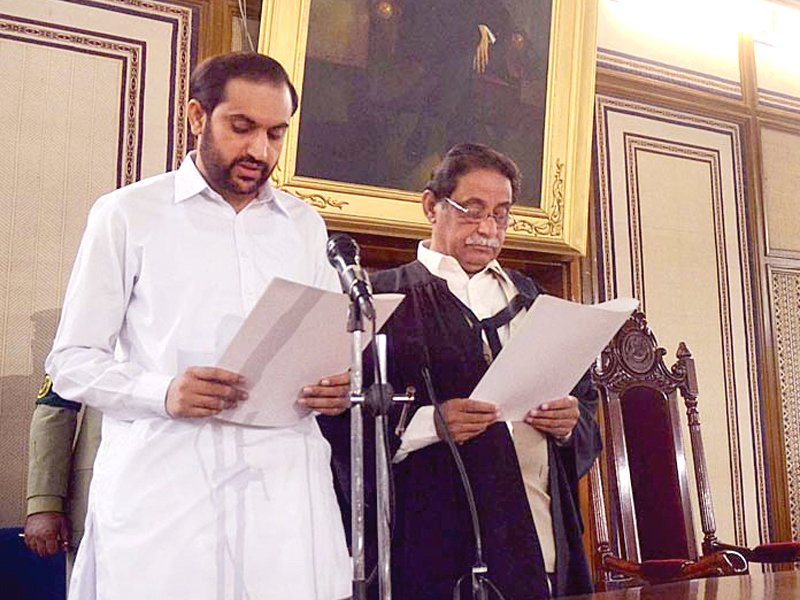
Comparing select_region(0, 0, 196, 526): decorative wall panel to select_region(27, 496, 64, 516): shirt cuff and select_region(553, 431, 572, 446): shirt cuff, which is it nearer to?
select_region(27, 496, 64, 516): shirt cuff

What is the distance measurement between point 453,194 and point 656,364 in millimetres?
1399

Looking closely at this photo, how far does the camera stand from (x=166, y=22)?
3199 millimetres

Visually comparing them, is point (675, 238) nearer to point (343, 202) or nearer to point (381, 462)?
point (343, 202)

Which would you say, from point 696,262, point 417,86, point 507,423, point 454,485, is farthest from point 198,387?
point 696,262

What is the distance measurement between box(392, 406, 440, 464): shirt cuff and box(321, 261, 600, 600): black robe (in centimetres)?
4

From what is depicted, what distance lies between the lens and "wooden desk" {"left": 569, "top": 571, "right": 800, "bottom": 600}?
147cm

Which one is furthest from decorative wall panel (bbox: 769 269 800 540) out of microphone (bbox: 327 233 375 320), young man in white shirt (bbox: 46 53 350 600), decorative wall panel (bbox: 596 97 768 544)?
microphone (bbox: 327 233 375 320)

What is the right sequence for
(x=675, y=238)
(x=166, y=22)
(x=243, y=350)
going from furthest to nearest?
(x=675, y=238) < (x=166, y=22) < (x=243, y=350)

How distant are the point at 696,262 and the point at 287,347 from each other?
10.7ft

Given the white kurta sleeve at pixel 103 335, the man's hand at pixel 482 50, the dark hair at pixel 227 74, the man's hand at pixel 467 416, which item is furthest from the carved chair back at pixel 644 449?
the white kurta sleeve at pixel 103 335

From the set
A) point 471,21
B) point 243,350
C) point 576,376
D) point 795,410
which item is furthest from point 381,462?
point 795,410

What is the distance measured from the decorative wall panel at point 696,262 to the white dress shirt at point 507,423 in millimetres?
1963

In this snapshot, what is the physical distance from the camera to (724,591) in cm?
155

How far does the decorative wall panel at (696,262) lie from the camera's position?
163 inches
